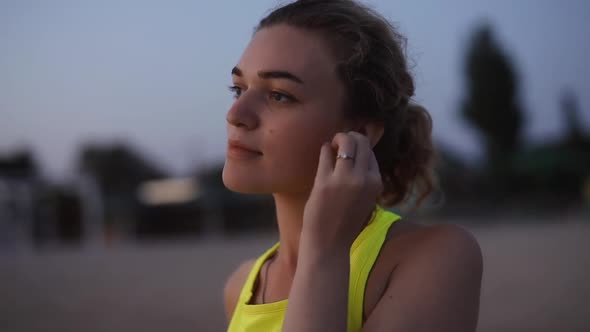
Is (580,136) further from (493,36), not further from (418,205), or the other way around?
(418,205)

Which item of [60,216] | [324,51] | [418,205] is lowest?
[60,216]

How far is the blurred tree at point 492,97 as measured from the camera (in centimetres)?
4228

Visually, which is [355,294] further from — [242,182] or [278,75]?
[278,75]

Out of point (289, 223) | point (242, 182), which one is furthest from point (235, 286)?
point (242, 182)

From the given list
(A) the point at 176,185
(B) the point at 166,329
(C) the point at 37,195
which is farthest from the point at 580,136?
(B) the point at 166,329

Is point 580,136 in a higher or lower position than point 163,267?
higher

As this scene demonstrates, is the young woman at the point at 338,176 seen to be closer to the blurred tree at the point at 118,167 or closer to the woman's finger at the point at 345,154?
the woman's finger at the point at 345,154

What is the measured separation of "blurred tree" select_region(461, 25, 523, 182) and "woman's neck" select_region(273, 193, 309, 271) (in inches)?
1641

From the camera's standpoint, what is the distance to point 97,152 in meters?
62.1

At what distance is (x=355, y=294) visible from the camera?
1.58m

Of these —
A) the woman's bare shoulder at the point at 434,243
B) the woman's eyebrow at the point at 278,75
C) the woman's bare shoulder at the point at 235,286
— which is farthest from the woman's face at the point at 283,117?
the woman's bare shoulder at the point at 235,286

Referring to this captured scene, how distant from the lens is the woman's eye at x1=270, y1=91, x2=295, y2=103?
173 cm

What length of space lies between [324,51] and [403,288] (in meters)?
0.73

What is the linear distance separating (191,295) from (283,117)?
8.14 meters
